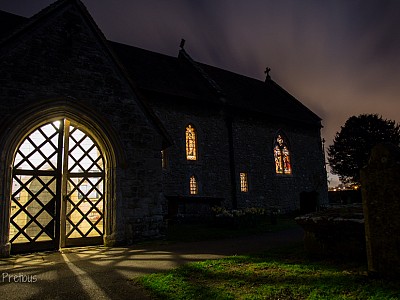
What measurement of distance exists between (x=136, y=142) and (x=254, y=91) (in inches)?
651

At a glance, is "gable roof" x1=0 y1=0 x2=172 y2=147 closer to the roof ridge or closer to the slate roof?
the slate roof

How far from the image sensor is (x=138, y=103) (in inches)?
376

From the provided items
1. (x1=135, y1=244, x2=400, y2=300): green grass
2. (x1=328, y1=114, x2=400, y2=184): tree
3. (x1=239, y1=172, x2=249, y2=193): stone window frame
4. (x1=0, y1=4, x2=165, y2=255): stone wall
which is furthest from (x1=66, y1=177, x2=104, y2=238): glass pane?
(x1=328, y1=114, x2=400, y2=184): tree

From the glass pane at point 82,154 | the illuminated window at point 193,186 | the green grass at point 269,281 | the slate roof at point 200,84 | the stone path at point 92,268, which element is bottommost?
the stone path at point 92,268

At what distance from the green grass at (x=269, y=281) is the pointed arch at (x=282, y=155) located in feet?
52.5

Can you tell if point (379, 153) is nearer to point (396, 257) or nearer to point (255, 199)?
point (396, 257)

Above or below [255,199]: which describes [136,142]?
above

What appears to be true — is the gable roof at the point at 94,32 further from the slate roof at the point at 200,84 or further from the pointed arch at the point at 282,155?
the pointed arch at the point at 282,155

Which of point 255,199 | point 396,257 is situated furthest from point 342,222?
point 255,199

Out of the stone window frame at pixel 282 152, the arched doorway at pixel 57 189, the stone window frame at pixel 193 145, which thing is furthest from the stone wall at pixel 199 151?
the arched doorway at pixel 57 189

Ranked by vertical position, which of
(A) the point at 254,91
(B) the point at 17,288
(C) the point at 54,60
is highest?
(A) the point at 254,91

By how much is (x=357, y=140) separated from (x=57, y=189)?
33.4 metres

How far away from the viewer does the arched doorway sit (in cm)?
802

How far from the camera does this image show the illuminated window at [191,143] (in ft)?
55.0
